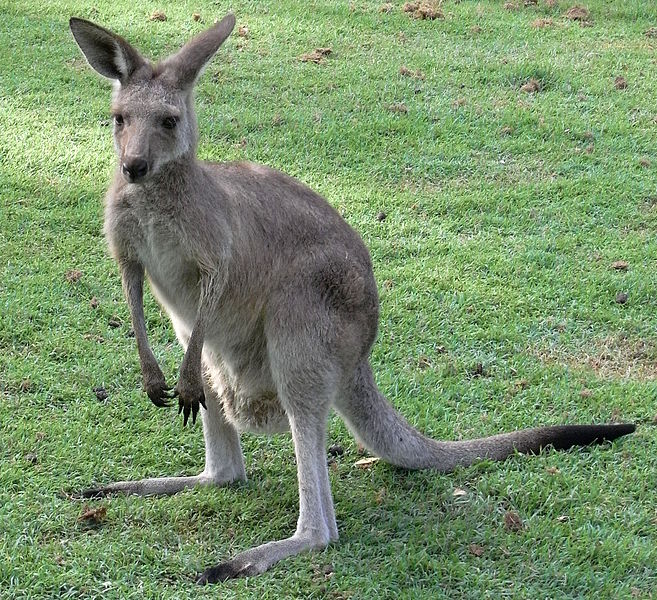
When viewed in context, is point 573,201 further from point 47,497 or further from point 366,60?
point 47,497

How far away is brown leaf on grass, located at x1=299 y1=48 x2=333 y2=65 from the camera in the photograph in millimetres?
7852

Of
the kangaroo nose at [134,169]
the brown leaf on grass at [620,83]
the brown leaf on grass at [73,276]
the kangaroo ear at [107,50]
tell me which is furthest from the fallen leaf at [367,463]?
the brown leaf on grass at [620,83]

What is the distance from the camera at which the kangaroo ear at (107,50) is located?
3.38m

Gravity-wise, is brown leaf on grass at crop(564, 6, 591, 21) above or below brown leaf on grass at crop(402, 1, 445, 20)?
below

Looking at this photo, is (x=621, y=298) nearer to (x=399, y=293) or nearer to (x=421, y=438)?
(x=399, y=293)

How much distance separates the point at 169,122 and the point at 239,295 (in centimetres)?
68

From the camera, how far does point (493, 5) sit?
907 cm

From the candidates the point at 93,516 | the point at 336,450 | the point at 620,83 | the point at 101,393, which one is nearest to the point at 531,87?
the point at 620,83

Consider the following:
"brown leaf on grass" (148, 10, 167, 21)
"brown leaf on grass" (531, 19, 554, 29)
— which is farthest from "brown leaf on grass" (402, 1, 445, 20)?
"brown leaf on grass" (148, 10, 167, 21)

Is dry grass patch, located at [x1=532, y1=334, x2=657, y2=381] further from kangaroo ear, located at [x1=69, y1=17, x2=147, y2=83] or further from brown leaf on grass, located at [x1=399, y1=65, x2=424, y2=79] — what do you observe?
brown leaf on grass, located at [x1=399, y1=65, x2=424, y2=79]

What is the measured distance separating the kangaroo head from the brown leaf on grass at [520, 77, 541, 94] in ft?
14.6

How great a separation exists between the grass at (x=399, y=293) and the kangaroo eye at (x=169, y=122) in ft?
4.52

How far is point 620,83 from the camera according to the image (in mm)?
7723

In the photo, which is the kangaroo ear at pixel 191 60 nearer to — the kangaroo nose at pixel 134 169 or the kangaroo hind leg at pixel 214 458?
the kangaroo nose at pixel 134 169
